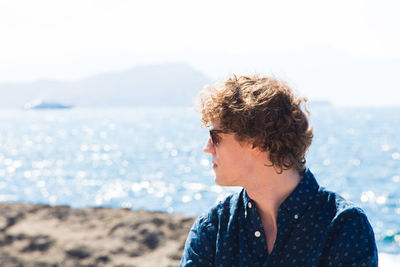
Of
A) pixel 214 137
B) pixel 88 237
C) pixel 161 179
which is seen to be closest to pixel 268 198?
pixel 214 137

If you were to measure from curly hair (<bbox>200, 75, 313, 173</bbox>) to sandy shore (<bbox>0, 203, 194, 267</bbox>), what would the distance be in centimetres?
412

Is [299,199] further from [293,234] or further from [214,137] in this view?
[214,137]

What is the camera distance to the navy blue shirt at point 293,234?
Result: 6.15 ft

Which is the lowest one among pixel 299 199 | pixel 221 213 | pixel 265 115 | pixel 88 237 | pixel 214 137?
pixel 88 237

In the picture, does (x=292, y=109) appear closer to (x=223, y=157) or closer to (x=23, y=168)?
(x=223, y=157)

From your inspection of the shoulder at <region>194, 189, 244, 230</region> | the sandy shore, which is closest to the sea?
the sandy shore

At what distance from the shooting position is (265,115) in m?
1.97

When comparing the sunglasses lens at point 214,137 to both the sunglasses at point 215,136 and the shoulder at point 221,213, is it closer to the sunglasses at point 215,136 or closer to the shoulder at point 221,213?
the sunglasses at point 215,136

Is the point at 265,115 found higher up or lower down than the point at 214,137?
higher up

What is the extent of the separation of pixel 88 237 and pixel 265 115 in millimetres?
5425

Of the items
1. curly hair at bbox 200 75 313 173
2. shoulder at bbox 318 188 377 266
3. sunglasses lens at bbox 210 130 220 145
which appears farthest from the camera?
sunglasses lens at bbox 210 130 220 145

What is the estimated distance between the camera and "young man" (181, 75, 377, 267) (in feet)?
6.26

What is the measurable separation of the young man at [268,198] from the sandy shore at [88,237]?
396 centimetres

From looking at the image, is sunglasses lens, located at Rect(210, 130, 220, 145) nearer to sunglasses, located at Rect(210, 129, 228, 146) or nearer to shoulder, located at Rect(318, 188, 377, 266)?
sunglasses, located at Rect(210, 129, 228, 146)
